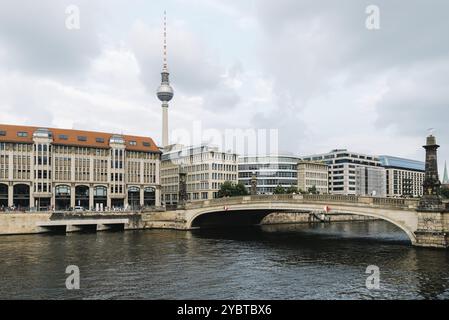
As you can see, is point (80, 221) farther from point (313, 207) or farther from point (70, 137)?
point (313, 207)

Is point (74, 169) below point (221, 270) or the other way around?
the other way around

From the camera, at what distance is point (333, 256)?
47.3 metres

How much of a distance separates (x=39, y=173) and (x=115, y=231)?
28.0 metres

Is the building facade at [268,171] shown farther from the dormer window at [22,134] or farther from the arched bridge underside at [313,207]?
the dormer window at [22,134]

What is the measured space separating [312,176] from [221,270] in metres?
135

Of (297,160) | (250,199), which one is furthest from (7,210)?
(297,160)

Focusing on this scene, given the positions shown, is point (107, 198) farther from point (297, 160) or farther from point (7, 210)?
point (297, 160)

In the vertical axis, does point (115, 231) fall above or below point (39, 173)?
below

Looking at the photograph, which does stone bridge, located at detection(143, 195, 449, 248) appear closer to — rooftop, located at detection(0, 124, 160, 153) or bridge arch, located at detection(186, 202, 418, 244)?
bridge arch, located at detection(186, 202, 418, 244)

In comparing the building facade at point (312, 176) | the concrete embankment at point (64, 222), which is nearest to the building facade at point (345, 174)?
the building facade at point (312, 176)

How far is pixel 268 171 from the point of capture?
6073 inches

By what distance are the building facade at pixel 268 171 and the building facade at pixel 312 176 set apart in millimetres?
6211

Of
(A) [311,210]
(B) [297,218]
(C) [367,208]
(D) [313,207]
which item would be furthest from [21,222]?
(B) [297,218]

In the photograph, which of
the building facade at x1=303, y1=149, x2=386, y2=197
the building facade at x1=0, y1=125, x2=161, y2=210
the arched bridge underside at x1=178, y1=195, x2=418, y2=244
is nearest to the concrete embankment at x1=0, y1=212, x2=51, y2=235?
the building facade at x1=0, y1=125, x2=161, y2=210
